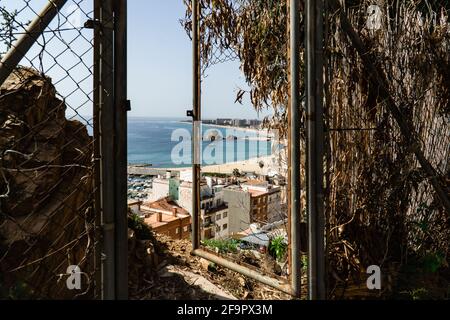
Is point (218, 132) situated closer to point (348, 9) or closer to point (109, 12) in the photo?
point (348, 9)

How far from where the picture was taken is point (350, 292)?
6.87 feet

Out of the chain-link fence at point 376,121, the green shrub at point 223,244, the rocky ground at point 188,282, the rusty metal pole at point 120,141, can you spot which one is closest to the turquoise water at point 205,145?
the chain-link fence at point 376,121

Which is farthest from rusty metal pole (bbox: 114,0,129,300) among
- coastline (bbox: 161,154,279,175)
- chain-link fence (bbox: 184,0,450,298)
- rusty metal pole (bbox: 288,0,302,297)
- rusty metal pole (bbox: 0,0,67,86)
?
coastline (bbox: 161,154,279,175)

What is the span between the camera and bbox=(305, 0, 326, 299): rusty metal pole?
151 cm

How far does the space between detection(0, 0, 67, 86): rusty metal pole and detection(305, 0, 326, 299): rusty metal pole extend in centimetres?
106

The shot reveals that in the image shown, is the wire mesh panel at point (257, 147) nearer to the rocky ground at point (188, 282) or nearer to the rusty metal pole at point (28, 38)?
the rocky ground at point (188, 282)

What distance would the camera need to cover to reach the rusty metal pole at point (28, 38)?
0.92 m

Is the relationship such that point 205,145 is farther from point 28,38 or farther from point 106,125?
point 28,38

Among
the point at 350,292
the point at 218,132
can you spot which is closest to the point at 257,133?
the point at 218,132

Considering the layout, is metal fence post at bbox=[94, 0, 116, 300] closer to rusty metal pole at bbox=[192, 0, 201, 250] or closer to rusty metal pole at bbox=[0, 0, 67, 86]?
rusty metal pole at bbox=[0, 0, 67, 86]

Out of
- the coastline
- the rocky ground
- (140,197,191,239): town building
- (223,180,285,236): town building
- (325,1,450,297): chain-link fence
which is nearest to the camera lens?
the rocky ground

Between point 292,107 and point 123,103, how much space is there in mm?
853

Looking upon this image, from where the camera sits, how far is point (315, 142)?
1.51 m

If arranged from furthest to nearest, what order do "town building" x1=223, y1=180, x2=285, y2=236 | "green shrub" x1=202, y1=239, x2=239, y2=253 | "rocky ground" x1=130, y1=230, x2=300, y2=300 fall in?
"town building" x1=223, y1=180, x2=285, y2=236
"green shrub" x1=202, y1=239, x2=239, y2=253
"rocky ground" x1=130, y1=230, x2=300, y2=300
